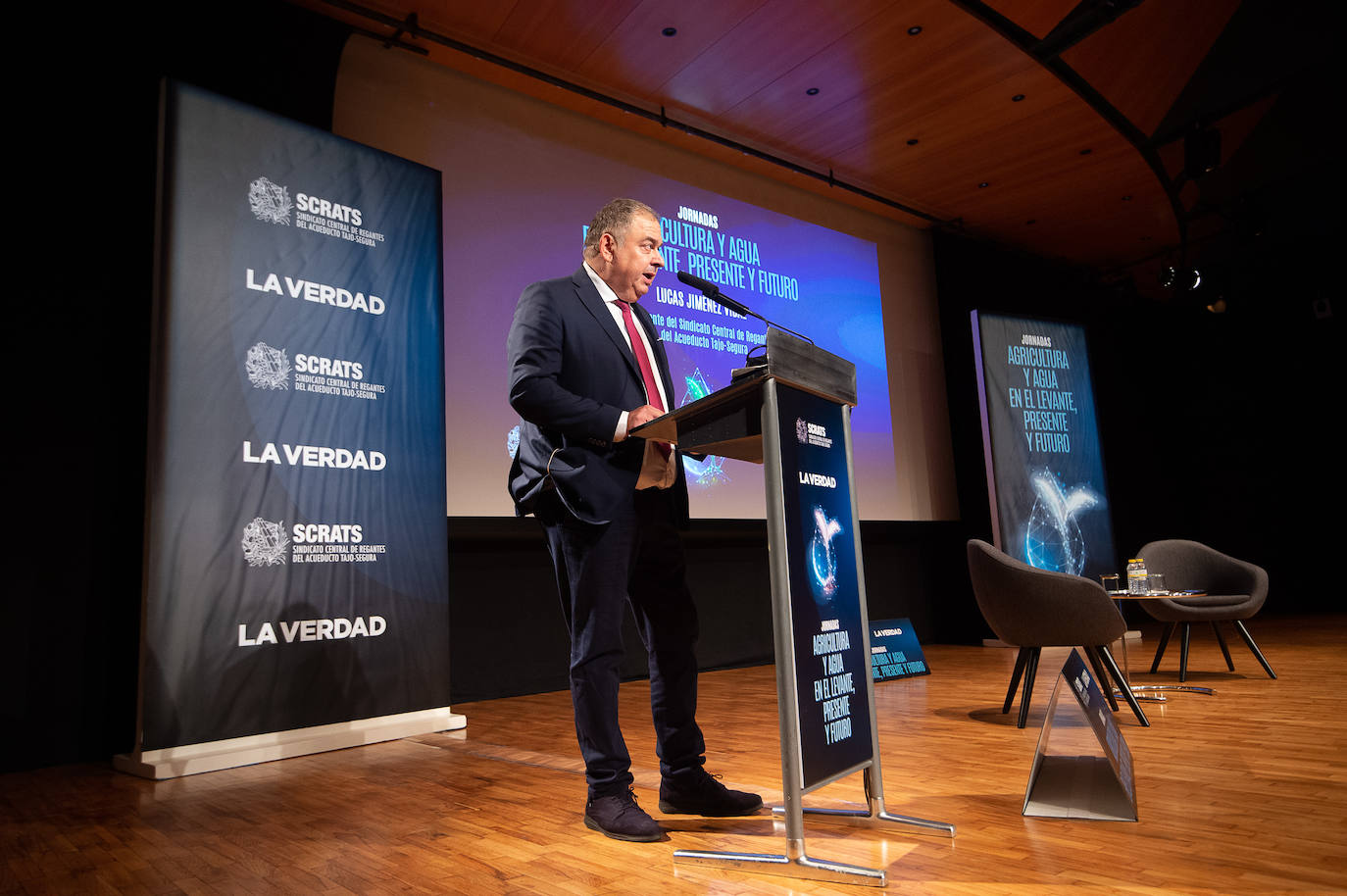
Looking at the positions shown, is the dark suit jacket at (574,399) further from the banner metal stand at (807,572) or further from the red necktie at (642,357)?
the banner metal stand at (807,572)

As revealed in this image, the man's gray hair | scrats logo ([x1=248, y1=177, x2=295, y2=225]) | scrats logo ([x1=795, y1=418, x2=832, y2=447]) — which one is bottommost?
scrats logo ([x1=795, y1=418, x2=832, y2=447])

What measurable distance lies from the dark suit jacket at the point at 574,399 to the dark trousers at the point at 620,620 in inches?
2.5

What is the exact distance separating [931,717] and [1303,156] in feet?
20.5

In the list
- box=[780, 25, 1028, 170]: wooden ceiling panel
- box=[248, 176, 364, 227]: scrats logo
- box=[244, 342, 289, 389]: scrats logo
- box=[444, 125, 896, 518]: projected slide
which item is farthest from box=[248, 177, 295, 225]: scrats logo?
box=[780, 25, 1028, 170]: wooden ceiling panel

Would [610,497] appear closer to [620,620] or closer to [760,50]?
[620,620]

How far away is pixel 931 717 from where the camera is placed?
3824 millimetres

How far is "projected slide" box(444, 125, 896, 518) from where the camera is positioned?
16.8 feet

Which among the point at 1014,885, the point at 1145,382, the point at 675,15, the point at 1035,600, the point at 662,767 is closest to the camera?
the point at 1014,885

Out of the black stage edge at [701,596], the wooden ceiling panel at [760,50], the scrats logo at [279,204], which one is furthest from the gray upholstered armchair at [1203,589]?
the scrats logo at [279,204]

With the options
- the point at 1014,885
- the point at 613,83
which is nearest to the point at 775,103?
the point at 613,83

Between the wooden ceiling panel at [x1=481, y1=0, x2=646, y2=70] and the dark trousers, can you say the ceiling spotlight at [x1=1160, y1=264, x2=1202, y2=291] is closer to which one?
the wooden ceiling panel at [x1=481, y1=0, x2=646, y2=70]

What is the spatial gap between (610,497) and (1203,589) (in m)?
4.38

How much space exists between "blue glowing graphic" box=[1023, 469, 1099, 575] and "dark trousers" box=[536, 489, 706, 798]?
5.76 metres

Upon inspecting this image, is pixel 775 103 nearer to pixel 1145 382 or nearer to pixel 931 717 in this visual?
pixel 931 717
